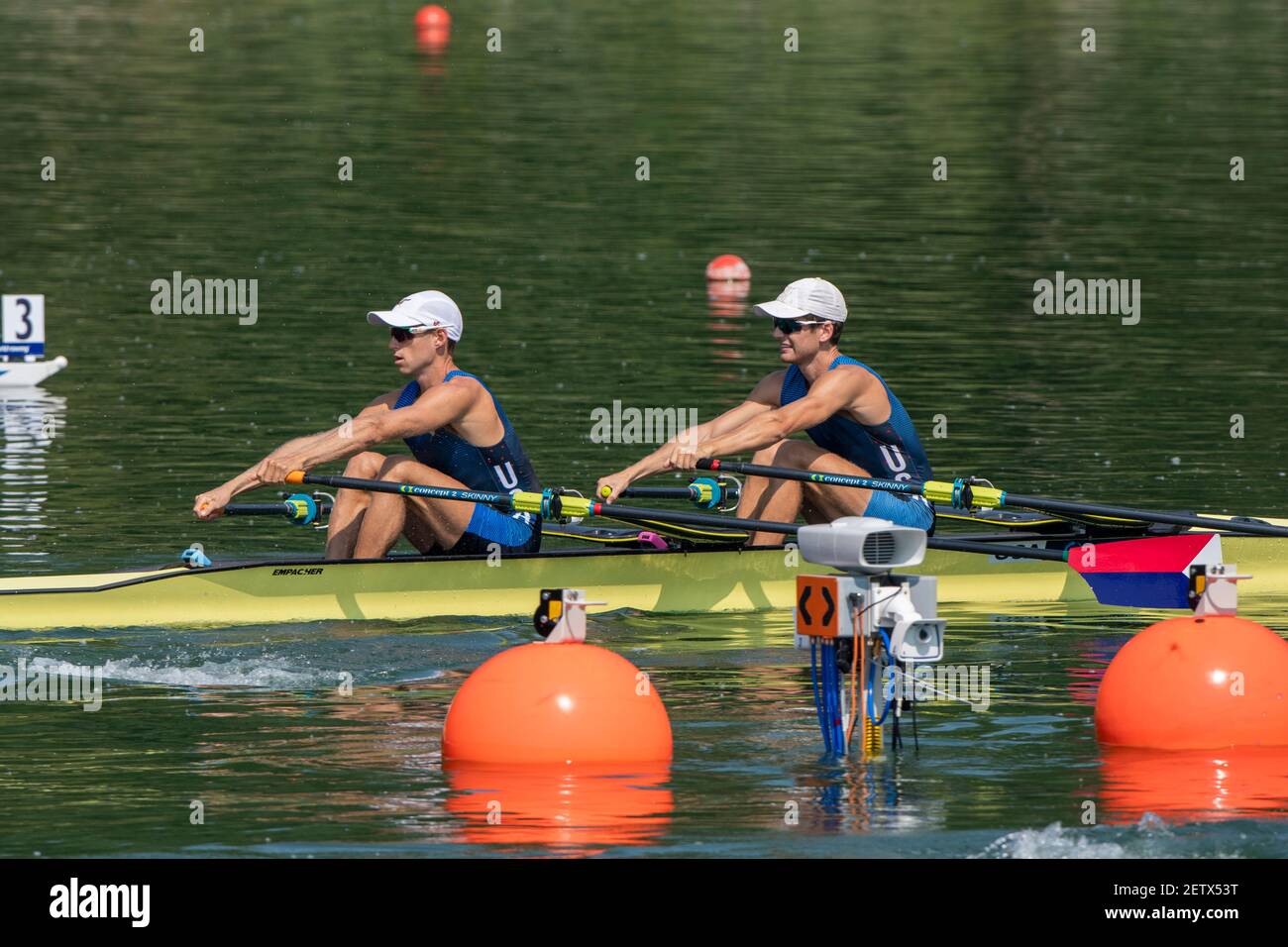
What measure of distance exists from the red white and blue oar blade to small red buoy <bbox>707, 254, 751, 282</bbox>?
1580 centimetres

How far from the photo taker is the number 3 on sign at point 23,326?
22938mm

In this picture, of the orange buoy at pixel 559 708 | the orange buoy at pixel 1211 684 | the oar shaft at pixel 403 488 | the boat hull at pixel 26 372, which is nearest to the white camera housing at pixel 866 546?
the orange buoy at pixel 559 708

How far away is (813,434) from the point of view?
15094mm

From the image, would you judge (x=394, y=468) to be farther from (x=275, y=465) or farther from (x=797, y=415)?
(x=797, y=415)

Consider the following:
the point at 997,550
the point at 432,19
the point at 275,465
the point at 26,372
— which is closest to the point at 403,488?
the point at 275,465

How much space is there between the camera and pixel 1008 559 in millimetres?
15703

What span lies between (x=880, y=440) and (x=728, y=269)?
15798 millimetres

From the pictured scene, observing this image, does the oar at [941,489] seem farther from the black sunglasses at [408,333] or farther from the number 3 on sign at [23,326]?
the number 3 on sign at [23,326]

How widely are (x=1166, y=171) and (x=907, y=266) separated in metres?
10.3

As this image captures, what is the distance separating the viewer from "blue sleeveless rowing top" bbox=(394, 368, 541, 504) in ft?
47.8

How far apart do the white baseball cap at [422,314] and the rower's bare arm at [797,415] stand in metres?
1.61

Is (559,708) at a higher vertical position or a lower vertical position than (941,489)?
lower
